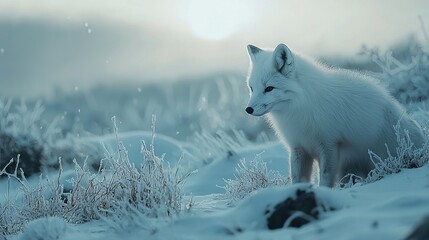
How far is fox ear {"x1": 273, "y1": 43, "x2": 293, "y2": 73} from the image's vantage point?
18.6 ft

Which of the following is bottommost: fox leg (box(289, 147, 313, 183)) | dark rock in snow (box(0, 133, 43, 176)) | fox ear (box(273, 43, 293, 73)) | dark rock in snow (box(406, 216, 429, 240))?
dark rock in snow (box(0, 133, 43, 176))

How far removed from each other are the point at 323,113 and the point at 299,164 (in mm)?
608

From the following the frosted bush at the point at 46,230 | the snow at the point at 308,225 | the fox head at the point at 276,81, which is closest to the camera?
the snow at the point at 308,225

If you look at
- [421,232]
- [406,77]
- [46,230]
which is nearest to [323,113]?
[46,230]

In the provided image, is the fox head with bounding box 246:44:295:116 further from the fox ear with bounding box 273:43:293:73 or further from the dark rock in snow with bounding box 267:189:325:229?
the dark rock in snow with bounding box 267:189:325:229

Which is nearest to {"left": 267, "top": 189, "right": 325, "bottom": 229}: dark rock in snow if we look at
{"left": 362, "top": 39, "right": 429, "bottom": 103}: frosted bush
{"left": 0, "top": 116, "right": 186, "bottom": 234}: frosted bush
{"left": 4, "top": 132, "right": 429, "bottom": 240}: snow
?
{"left": 4, "top": 132, "right": 429, "bottom": 240}: snow

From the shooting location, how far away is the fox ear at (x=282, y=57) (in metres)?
5.68

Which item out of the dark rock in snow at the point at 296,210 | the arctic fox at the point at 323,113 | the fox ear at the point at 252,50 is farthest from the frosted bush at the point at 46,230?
the fox ear at the point at 252,50

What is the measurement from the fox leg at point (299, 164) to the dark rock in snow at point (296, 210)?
6.96 feet

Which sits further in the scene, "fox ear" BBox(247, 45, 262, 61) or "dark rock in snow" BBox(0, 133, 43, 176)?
"dark rock in snow" BBox(0, 133, 43, 176)

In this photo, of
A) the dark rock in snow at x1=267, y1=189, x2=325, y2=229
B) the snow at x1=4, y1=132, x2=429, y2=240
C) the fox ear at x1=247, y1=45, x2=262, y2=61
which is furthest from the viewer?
the fox ear at x1=247, y1=45, x2=262, y2=61

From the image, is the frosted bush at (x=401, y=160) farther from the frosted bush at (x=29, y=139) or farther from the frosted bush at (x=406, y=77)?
the frosted bush at (x=29, y=139)

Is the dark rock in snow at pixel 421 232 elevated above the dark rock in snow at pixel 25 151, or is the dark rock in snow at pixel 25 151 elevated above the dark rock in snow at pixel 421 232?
the dark rock in snow at pixel 421 232

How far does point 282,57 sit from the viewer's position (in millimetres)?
5719
